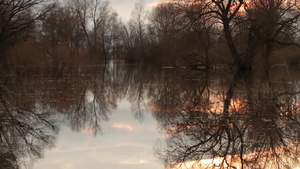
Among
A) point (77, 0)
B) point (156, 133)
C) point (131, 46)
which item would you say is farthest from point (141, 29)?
point (156, 133)

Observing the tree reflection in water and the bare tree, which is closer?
the tree reflection in water

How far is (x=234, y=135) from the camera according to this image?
5.82 metres

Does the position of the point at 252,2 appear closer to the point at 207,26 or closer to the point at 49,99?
the point at 207,26

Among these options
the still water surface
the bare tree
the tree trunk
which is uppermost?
the bare tree

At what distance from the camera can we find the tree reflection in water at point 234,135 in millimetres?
4734

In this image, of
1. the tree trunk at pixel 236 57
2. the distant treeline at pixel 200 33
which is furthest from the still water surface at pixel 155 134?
the tree trunk at pixel 236 57

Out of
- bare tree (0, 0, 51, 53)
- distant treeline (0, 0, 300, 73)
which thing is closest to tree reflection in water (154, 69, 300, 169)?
distant treeline (0, 0, 300, 73)

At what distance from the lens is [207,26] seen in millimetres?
26547

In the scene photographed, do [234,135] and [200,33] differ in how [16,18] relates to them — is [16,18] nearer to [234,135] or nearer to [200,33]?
[200,33]

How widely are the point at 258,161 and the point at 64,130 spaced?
165 inches

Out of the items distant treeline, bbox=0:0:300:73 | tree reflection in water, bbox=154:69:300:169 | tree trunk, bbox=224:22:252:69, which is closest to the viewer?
tree reflection in water, bbox=154:69:300:169

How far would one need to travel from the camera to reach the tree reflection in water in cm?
473

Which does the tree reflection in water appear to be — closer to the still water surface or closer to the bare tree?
the still water surface

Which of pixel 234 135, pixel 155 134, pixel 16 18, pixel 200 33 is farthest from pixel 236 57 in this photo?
pixel 234 135
